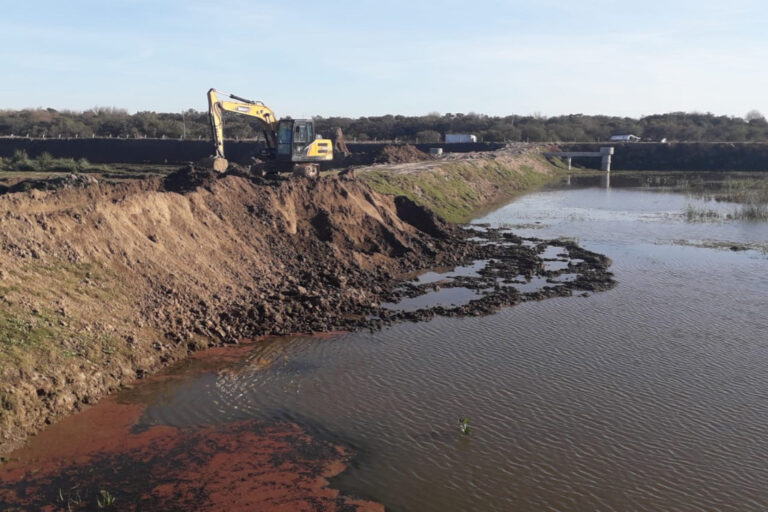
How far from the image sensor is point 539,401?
14.8 metres

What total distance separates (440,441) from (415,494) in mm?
1865

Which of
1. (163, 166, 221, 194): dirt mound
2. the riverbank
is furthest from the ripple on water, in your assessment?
(163, 166, 221, 194): dirt mound

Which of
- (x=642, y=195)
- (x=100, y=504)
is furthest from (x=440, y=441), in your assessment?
(x=642, y=195)

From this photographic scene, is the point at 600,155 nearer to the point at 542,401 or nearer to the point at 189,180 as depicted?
the point at 189,180

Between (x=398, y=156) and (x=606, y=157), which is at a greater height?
(x=606, y=157)

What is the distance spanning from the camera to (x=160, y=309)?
60.2 ft

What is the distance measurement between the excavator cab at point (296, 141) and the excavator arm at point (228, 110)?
725 millimetres

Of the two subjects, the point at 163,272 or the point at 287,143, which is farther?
the point at 287,143

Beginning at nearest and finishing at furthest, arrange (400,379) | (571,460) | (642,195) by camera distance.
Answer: (571,460) < (400,379) < (642,195)

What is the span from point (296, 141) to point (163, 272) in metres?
16.7

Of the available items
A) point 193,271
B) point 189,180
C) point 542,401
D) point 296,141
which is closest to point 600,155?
point 296,141

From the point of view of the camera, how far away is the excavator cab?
35.0m

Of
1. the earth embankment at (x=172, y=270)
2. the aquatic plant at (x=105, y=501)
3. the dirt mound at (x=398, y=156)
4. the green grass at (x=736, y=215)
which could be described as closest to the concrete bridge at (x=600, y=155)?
the dirt mound at (x=398, y=156)

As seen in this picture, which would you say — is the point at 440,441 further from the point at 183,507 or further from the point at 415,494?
the point at 183,507
